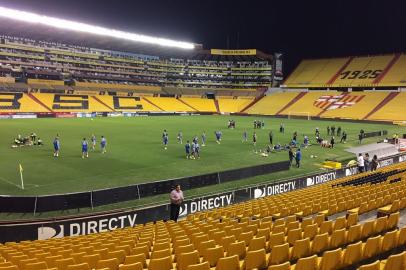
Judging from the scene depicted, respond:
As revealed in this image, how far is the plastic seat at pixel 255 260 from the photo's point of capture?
6453 mm

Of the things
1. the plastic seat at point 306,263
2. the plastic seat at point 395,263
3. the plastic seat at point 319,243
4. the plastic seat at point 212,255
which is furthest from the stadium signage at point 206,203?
the plastic seat at point 395,263

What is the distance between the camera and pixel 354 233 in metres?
8.14

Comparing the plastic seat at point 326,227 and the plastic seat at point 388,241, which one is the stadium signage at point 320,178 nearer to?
the plastic seat at point 326,227

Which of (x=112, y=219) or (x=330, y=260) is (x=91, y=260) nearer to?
(x=330, y=260)

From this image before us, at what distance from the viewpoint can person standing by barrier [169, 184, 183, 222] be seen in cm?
1395

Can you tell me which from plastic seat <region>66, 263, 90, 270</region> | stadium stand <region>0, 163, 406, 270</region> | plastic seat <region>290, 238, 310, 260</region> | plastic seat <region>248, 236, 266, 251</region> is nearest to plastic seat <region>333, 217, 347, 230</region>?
stadium stand <region>0, 163, 406, 270</region>

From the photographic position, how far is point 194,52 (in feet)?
340

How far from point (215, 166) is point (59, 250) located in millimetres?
18728

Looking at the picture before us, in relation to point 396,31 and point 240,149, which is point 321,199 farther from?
point 396,31

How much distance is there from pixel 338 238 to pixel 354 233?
53 centimetres

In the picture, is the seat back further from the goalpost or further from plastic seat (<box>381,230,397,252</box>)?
the goalpost

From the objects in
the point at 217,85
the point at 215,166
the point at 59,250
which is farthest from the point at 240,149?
Answer: the point at 217,85

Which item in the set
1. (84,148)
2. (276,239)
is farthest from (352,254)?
(84,148)

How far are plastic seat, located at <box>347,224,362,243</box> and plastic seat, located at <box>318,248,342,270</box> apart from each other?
194 centimetres
